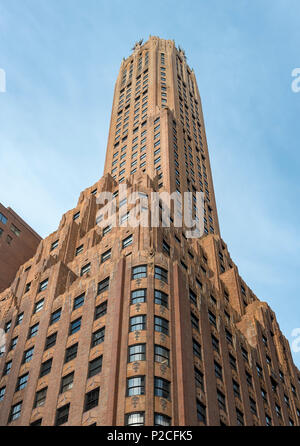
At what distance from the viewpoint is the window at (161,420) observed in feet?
141

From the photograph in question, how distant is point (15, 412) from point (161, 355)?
1488 cm

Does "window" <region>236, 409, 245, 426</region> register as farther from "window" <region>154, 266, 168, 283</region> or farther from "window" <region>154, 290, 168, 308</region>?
"window" <region>154, 266, 168, 283</region>

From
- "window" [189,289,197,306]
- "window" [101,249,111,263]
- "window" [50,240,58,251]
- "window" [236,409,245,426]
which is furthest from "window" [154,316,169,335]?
"window" [50,240,58,251]

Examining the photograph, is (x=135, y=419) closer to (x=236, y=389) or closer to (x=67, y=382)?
(x=67, y=382)

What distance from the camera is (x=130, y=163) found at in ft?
348

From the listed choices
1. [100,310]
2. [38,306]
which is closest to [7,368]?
[38,306]

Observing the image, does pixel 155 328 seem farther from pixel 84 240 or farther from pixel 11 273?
pixel 11 273

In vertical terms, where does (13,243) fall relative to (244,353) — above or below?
above

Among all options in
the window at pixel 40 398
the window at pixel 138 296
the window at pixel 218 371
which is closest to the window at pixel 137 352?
the window at pixel 138 296

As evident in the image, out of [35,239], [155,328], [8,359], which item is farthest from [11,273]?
[155,328]

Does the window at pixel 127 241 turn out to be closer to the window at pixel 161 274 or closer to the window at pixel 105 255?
the window at pixel 105 255

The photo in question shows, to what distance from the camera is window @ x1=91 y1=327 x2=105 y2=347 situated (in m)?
51.5

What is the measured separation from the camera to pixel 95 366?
49250 millimetres
